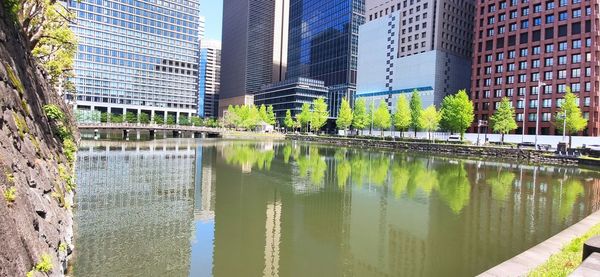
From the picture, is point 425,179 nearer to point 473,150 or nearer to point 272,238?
point 272,238

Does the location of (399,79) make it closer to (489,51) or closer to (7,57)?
(489,51)

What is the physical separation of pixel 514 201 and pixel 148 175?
3514 centimetres

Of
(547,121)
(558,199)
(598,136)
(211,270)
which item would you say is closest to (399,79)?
(547,121)

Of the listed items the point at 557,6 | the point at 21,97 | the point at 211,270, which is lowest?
the point at 211,270

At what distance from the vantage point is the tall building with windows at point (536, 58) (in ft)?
316

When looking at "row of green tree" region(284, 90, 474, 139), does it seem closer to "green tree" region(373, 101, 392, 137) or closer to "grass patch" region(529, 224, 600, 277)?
"green tree" region(373, 101, 392, 137)

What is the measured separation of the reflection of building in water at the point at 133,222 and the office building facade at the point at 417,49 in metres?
113

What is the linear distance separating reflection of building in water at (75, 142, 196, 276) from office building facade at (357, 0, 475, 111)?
4451 inches

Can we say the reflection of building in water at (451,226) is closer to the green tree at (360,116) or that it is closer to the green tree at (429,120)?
the green tree at (429,120)

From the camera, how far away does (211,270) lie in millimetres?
15719

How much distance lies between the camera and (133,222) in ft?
72.6

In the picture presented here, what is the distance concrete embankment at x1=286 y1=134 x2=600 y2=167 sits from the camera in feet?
220

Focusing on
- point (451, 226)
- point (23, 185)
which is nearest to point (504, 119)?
point (451, 226)

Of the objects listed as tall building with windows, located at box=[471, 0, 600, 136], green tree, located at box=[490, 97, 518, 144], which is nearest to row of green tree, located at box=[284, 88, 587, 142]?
green tree, located at box=[490, 97, 518, 144]
